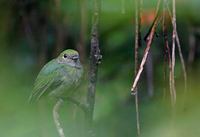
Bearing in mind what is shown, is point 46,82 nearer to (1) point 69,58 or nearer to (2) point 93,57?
(1) point 69,58

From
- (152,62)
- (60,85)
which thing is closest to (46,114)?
(60,85)

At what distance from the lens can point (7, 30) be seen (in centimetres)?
336

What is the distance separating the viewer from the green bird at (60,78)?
6.81 feet

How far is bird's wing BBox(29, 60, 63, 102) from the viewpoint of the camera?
7.11ft

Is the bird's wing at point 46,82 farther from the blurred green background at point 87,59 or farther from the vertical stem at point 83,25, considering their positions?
the vertical stem at point 83,25

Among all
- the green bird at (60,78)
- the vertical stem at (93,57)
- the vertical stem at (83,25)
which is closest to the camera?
the vertical stem at (93,57)

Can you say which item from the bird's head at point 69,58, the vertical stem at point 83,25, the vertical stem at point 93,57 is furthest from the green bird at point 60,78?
the vertical stem at point 83,25

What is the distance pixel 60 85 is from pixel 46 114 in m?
0.57

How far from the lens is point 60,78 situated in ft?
7.31

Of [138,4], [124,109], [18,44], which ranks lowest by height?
[124,109]

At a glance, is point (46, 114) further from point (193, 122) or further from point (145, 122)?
point (193, 122)

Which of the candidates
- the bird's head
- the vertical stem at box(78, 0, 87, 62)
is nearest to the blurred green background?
the vertical stem at box(78, 0, 87, 62)

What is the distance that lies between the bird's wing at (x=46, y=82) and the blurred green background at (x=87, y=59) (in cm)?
5

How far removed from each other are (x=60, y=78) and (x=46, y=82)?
5 cm
